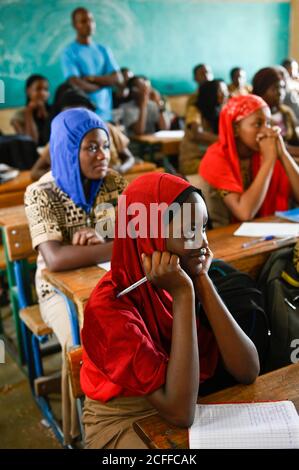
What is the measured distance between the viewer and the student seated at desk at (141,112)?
205 inches

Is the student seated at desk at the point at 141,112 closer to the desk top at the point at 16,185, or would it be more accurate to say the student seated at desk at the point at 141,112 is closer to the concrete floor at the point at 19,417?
the desk top at the point at 16,185

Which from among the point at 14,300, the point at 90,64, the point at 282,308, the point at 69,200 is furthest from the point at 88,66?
the point at 282,308

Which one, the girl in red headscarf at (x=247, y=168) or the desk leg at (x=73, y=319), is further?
the girl in red headscarf at (x=247, y=168)

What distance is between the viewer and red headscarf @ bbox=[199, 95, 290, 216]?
2.33 meters

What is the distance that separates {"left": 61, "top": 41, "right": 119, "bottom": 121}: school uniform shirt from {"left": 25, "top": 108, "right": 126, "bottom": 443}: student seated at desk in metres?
2.44

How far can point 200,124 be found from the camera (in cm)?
437

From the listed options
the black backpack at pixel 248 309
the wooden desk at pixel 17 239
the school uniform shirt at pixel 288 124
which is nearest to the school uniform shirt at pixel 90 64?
the school uniform shirt at pixel 288 124

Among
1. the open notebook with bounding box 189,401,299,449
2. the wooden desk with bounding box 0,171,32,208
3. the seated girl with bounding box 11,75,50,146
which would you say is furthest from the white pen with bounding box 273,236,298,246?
the seated girl with bounding box 11,75,50,146

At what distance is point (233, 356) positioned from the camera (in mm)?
1128

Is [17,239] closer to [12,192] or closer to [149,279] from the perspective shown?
[12,192]

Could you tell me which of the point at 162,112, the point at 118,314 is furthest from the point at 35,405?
the point at 162,112

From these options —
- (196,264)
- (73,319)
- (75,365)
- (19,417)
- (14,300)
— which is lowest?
(19,417)

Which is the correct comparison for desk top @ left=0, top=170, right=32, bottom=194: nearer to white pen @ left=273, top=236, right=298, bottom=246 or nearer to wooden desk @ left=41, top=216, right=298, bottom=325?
wooden desk @ left=41, top=216, right=298, bottom=325

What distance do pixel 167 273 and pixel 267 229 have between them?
1126mm
